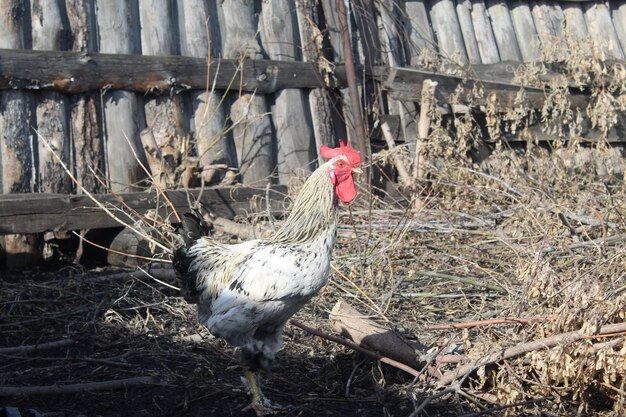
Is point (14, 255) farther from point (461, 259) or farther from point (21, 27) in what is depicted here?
point (461, 259)

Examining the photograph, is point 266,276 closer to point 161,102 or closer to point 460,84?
point 161,102

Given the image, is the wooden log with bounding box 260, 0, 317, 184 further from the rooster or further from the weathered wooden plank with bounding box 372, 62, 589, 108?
the rooster

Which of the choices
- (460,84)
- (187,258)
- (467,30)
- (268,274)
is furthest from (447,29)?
(268,274)

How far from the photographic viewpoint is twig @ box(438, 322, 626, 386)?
12.4 feet

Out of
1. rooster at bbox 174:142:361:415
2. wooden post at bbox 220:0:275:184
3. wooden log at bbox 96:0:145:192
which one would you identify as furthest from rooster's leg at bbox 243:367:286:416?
wooden post at bbox 220:0:275:184

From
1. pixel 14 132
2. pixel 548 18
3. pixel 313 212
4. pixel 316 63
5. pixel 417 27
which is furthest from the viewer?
pixel 548 18

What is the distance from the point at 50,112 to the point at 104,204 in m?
0.88

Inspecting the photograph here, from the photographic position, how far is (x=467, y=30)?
829 centimetres

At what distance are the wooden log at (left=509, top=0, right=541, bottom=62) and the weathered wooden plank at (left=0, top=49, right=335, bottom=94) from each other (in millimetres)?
2654

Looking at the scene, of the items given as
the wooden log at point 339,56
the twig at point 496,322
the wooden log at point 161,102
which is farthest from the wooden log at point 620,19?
the twig at point 496,322

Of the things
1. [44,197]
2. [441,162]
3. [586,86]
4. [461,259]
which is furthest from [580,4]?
[44,197]

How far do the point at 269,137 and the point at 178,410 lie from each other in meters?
3.66

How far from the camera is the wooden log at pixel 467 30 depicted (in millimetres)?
8266

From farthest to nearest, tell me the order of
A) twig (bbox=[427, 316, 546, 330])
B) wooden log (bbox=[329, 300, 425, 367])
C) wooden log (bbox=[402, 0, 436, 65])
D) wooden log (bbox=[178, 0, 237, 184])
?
wooden log (bbox=[402, 0, 436, 65]) → wooden log (bbox=[178, 0, 237, 184]) → wooden log (bbox=[329, 300, 425, 367]) → twig (bbox=[427, 316, 546, 330])
